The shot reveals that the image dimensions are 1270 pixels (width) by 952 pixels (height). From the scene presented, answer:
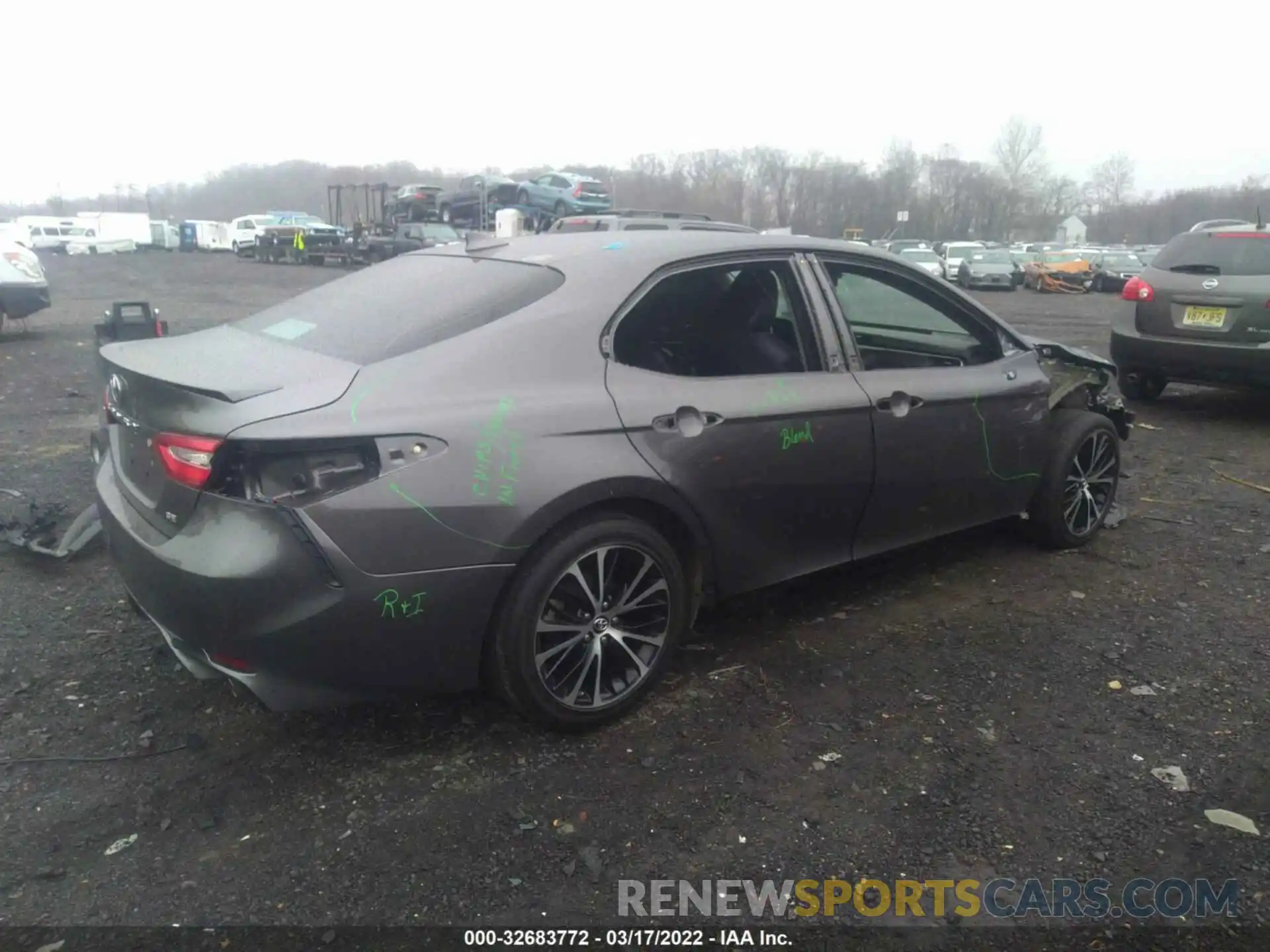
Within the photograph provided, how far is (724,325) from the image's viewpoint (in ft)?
12.1

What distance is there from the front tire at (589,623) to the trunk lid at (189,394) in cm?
81

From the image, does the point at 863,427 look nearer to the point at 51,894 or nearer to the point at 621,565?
the point at 621,565

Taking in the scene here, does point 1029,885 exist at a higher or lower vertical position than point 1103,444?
lower

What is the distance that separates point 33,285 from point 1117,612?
13059mm

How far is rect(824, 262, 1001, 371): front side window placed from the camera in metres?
3.96

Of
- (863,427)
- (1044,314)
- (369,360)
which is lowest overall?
(1044,314)

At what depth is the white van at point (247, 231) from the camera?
42.7 meters

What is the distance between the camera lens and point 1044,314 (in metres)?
22.0

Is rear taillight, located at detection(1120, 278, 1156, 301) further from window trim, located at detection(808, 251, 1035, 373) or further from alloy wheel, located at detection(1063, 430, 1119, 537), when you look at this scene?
window trim, located at detection(808, 251, 1035, 373)

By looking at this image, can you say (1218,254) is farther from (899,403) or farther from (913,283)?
(899,403)

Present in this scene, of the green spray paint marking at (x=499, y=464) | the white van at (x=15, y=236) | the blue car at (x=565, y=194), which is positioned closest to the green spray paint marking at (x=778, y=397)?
the green spray paint marking at (x=499, y=464)

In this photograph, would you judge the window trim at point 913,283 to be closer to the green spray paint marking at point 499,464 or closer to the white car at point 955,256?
the green spray paint marking at point 499,464

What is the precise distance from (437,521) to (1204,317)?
7213 mm

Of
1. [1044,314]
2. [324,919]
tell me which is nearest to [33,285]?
[324,919]
